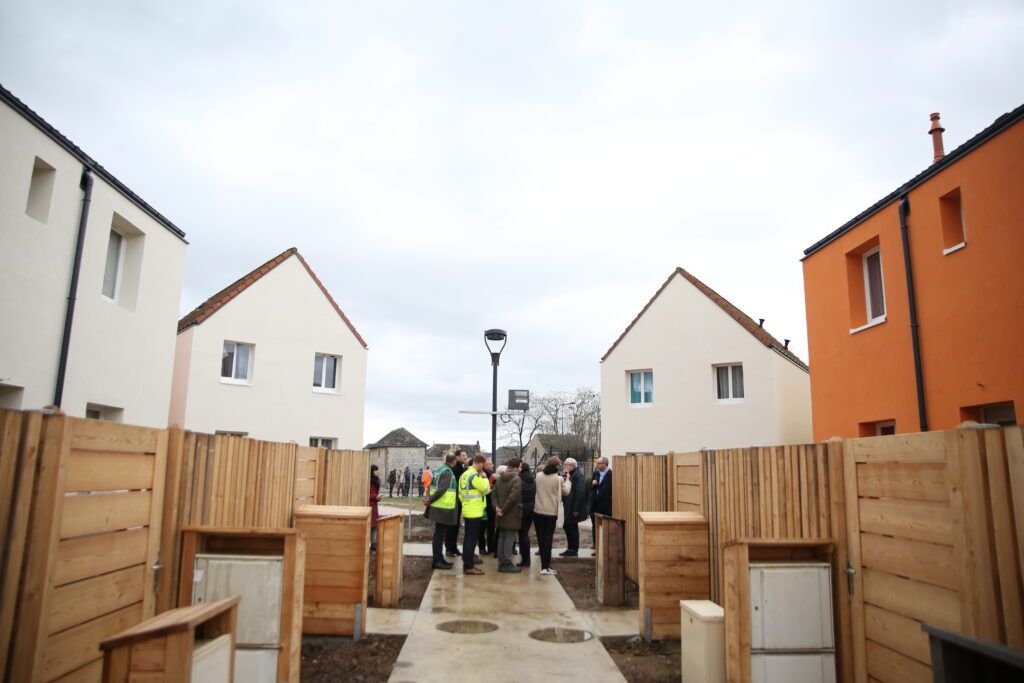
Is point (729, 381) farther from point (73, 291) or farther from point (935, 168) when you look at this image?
point (73, 291)

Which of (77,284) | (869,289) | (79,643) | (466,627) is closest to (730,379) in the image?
(869,289)

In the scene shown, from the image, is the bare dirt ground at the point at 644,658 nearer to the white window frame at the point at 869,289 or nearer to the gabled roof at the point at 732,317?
the white window frame at the point at 869,289

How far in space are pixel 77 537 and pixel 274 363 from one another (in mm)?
20548

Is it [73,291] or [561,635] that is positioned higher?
[73,291]

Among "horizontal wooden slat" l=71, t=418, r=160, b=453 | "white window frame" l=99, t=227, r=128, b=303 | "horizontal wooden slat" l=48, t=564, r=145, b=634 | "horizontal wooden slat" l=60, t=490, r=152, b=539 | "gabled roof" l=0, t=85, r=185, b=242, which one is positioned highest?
"gabled roof" l=0, t=85, r=185, b=242

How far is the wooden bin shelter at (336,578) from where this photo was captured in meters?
7.29

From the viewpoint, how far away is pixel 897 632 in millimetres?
4633

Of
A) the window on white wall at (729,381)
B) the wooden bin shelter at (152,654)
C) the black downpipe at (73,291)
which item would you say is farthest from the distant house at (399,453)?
the wooden bin shelter at (152,654)

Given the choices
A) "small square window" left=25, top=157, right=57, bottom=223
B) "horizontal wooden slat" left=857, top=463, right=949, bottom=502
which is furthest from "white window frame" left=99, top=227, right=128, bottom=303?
"horizontal wooden slat" left=857, top=463, right=949, bottom=502

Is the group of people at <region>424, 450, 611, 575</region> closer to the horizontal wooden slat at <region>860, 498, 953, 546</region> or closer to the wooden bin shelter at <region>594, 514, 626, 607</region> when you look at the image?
the wooden bin shelter at <region>594, 514, 626, 607</region>

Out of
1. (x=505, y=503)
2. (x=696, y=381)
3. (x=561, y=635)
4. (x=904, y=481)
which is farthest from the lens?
(x=696, y=381)

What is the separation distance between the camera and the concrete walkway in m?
6.31

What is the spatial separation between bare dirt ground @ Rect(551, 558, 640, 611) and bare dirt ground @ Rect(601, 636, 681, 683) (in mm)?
1832

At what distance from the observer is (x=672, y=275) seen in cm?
2484
